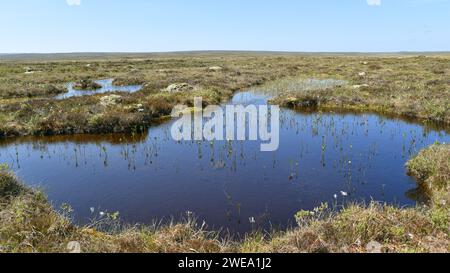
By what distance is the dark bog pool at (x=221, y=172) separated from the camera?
10016 millimetres

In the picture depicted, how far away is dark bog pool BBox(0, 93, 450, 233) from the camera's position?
10016 mm

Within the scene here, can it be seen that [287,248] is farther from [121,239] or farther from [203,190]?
[203,190]

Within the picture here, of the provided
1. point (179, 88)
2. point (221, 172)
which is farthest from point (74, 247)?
point (179, 88)

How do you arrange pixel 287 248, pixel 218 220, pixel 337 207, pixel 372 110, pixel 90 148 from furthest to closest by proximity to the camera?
pixel 372 110 < pixel 90 148 < pixel 337 207 < pixel 218 220 < pixel 287 248

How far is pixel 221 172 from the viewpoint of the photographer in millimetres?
12758

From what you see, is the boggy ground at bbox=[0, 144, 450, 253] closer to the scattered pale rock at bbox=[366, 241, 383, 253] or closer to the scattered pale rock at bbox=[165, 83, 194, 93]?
the scattered pale rock at bbox=[366, 241, 383, 253]

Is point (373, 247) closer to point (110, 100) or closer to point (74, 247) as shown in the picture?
point (74, 247)

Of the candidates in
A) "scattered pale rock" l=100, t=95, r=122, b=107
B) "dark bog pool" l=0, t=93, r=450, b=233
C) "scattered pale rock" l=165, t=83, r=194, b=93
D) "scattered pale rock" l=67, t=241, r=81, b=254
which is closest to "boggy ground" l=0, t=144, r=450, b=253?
"scattered pale rock" l=67, t=241, r=81, b=254

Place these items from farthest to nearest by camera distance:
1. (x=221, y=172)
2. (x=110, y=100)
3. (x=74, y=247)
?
(x=110, y=100), (x=221, y=172), (x=74, y=247)

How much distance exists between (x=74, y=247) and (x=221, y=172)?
272 inches

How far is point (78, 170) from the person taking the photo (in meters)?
13.2

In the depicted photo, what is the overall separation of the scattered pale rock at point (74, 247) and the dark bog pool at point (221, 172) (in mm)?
2796
